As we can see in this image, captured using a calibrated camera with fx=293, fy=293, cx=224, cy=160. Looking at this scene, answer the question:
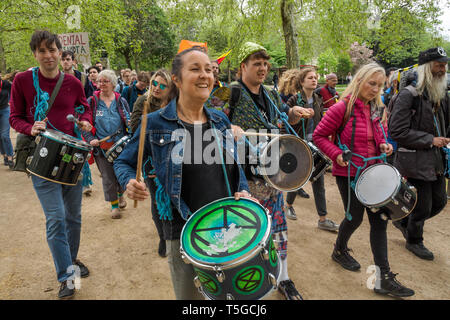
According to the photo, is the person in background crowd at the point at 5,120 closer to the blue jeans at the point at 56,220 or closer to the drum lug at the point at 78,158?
the blue jeans at the point at 56,220

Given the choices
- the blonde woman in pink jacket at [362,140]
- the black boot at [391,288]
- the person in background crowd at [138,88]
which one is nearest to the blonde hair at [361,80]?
the blonde woman in pink jacket at [362,140]

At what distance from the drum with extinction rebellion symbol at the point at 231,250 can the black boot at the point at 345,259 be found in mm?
2043

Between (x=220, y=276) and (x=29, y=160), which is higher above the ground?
(x=29, y=160)

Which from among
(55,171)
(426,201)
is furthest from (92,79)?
(426,201)

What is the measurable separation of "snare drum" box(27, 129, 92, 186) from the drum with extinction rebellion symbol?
1.67m

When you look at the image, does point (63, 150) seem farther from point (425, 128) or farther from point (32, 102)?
point (425, 128)

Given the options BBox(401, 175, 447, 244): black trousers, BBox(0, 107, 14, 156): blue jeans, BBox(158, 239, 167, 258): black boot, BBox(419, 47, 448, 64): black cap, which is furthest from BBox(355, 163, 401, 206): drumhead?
BBox(0, 107, 14, 156): blue jeans

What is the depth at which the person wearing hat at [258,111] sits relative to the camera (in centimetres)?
284

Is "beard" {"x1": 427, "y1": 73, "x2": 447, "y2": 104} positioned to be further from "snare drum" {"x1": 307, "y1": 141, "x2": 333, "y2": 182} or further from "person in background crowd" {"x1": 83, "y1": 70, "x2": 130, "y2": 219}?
"person in background crowd" {"x1": 83, "y1": 70, "x2": 130, "y2": 219}

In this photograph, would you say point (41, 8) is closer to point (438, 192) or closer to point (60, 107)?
point (60, 107)

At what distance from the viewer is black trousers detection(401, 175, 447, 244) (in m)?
3.67

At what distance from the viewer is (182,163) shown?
6.36 feet

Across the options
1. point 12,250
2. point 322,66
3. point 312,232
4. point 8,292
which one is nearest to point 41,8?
point 12,250

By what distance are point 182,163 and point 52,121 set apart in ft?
6.05
